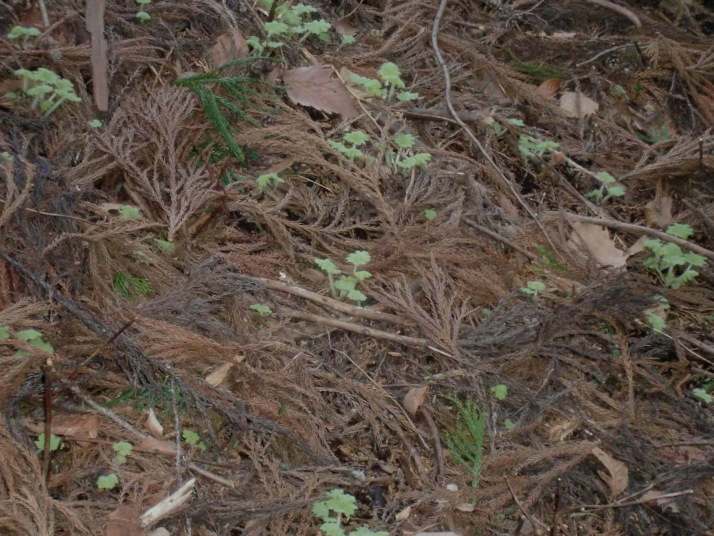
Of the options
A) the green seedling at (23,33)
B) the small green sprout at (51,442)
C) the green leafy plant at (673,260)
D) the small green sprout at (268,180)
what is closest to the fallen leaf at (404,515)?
the small green sprout at (51,442)

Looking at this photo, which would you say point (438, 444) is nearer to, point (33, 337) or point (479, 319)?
point (479, 319)

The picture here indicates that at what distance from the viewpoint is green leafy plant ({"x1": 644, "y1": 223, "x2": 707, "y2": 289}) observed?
9.86 ft

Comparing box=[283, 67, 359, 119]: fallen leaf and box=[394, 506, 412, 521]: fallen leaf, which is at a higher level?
box=[283, 67, 359, 119]: fallen leaf

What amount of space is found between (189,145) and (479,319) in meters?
1.40

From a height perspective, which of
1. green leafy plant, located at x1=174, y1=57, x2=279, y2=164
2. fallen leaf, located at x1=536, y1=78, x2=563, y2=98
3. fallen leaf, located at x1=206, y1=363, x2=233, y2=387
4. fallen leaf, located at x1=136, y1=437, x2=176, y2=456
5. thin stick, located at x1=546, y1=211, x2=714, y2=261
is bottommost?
thin stick, located at x1=546, y1=211, x2=714, y2=261

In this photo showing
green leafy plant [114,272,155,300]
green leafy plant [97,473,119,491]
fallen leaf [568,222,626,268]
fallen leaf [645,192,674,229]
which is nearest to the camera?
green leafy plant [97,473,119,491]

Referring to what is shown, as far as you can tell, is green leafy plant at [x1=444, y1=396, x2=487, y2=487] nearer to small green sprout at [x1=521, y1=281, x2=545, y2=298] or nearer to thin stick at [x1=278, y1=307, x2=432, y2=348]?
thin stick at [x1=278, y1=307, x2=432, y2=348]

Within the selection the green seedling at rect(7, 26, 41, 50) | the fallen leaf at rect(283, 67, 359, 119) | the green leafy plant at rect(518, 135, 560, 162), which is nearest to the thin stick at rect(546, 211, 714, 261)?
the green leafy plant at rect(518, 135, 560, 162)

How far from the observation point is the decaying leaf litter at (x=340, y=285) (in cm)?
206

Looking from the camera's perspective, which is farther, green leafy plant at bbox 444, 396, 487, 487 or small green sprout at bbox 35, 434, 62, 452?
green leafy plant at bbox 444, 396, 487, 487

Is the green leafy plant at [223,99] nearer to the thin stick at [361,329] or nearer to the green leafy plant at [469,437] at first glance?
the thin stick at [361,329]

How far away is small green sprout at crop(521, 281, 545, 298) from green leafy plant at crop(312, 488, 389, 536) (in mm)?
1175

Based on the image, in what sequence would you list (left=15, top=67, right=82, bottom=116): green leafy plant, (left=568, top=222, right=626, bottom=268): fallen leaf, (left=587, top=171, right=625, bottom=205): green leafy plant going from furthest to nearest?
1. (left=587, top=171, right=625, bottom=205): green leafy plant
2. (left=568, top=222, right=626, bottom=268): fallen leaf
3. (left=15, top=67, right=82, bottom=116): green leafy plant

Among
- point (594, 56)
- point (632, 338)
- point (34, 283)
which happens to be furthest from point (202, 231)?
point (594, 56)
